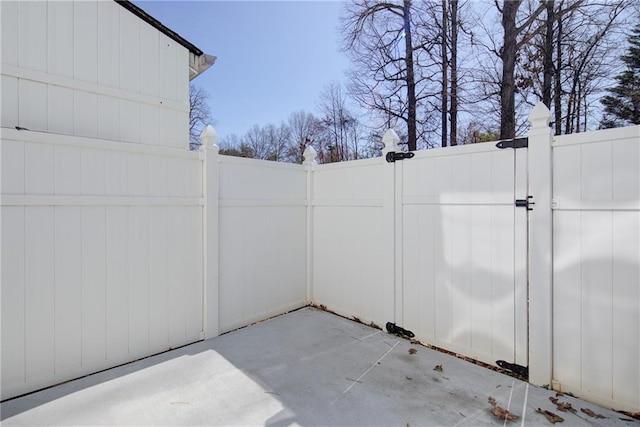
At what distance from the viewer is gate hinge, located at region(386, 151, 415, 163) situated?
3.36 meters

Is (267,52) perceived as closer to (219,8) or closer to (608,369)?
(219,8)

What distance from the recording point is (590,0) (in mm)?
5207

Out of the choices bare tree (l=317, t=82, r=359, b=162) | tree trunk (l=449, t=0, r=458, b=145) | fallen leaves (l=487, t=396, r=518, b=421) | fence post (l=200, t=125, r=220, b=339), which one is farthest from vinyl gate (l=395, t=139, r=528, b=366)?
bare tree (l=317, t=82, r=359, b=162)

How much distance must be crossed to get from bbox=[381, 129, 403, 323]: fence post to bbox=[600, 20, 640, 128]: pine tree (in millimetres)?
5551

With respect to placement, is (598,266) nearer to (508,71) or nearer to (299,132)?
(508,71)

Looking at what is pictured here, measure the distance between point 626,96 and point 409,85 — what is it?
13.3 feet

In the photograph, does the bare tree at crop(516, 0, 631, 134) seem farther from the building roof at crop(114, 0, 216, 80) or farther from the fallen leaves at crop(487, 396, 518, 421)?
the fallen leaves at crop(487, 396, 518, 421)

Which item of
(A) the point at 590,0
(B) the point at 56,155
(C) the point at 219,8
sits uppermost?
(A) the point at 590,0

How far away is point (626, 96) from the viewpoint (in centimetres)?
605

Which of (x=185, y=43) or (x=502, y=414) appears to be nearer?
(x=502, y=414)

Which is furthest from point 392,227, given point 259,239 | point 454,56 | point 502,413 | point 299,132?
point 299,132

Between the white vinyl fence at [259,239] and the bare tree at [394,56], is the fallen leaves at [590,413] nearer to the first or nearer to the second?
the white vinyl fence at [259,239]

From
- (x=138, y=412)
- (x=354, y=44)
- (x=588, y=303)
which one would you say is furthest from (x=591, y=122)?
(x=138, y=412)

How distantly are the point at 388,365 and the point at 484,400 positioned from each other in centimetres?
78
